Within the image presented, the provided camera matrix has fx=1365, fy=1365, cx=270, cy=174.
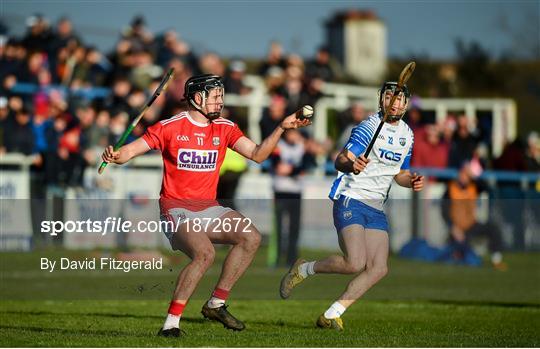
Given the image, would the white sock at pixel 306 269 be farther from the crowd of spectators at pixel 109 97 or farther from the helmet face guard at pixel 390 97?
the crowd of spectators at pixel 109 97

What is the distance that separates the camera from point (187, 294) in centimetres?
1165

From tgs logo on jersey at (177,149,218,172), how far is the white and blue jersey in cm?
143

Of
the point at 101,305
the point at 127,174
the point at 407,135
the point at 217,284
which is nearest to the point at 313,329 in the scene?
the point at 217,284

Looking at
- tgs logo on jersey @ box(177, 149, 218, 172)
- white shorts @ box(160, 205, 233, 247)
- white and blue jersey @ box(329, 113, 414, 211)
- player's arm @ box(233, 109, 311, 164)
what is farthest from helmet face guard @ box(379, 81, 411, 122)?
white shorts @ box(160, 205, 233, 247)

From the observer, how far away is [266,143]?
39.1 feet

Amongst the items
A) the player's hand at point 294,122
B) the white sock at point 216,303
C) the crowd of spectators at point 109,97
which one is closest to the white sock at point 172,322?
the white sock at point 216,303

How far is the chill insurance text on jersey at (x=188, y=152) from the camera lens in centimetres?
Answer: 1190

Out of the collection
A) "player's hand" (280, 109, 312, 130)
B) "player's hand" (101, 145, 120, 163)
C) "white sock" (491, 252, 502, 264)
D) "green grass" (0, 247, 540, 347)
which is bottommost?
"white sock" (491, 252, 502, 264)

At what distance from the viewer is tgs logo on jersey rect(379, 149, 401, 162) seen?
12.7 m

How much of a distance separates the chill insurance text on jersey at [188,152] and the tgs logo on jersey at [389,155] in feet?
5.12

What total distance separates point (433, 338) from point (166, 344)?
2438 mm

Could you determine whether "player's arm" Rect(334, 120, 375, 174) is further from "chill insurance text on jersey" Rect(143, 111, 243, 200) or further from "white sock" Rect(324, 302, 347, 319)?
"white sock" Rect(324, 302, 347, 319)

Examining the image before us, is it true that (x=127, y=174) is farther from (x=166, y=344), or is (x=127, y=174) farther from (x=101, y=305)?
(x=166, y=344)

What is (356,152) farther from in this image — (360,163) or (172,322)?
(172,322)
